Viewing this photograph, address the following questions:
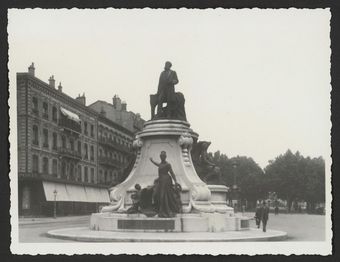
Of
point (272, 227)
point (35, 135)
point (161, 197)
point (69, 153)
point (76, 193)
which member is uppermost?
point (35, 135)

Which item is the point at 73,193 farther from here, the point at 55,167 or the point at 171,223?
the point at 171,223

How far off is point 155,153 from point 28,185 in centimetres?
2848

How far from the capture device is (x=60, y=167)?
5481cm

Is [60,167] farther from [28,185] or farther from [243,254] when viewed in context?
[243,254]

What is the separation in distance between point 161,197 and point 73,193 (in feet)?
123

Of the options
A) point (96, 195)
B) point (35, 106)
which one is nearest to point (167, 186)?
point (35, 106)

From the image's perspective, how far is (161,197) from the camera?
18859 mm

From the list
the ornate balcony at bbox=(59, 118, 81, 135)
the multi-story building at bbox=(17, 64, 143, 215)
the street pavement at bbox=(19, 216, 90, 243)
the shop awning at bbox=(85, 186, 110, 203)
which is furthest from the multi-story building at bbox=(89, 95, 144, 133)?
the street pavement at bbox=(19, 216, 90, 243)

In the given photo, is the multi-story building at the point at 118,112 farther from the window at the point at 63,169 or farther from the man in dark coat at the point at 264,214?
the man in dark coat at the point at 264,214

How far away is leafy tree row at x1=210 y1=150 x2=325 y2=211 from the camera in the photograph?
63.7 meters

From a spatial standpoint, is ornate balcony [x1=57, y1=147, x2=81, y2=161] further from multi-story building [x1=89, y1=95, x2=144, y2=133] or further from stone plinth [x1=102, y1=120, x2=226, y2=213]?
stone plinth [x1=102, y1=120, x2=226, y2=213]

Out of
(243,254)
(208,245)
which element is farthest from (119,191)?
(243,254)

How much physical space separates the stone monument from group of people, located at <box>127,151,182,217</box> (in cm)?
3

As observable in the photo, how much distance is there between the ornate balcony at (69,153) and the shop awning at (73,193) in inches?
116
